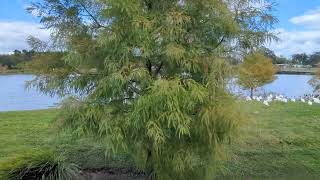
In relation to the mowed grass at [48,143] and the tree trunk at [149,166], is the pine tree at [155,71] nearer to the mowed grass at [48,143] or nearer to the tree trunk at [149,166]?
the tree trunk at [149,166]

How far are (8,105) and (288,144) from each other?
11.4 meters

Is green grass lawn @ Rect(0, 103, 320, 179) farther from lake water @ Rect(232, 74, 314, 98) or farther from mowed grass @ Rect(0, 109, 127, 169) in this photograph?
lake water @ Rect(232, 74, 314, 98)

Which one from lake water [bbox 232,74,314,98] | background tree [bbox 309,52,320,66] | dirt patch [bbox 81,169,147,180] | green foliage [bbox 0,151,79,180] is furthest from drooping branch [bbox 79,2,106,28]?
background tree [bbox 309,52,320,66]

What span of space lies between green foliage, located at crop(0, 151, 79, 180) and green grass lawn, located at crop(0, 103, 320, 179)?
16.9 inches

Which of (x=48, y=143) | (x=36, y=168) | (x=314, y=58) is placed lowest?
(x=48, y=143)

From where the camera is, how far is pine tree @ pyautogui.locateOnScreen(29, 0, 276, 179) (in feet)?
18.8

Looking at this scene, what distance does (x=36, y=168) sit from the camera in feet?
22.8

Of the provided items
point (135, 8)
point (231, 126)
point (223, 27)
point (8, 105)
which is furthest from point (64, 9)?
point (8, 105)

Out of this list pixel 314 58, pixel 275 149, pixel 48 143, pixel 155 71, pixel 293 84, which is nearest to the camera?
pixel 155 71

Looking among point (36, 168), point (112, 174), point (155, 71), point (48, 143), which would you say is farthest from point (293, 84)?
point (36, 168)

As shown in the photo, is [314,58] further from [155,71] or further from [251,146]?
[155,71]

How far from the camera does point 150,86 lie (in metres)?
5.78

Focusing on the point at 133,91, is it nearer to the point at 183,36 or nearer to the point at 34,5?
the point at 183,36

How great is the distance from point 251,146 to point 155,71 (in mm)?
4239
